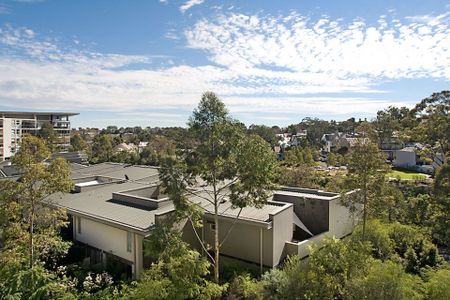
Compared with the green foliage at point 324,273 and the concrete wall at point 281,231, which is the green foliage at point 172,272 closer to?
the green foliage at point 324,273

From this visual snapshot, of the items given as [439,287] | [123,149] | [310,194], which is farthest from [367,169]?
[123,149]

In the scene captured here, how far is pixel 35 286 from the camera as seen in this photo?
13.0 m

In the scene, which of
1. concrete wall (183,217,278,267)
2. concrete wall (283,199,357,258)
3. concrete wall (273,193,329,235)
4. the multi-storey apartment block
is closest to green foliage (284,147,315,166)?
concrete wall (283,199,357,258)

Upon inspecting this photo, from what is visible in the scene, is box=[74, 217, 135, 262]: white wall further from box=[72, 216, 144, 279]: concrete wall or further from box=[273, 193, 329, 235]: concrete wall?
box=[273, 193, 329, 235]: concrete wall

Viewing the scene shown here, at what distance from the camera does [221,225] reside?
16.2m

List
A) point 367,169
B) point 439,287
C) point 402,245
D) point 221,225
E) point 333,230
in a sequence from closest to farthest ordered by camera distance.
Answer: point 439,287 → point 221,225 → point 367,169 → point 333,230 → point 402,245

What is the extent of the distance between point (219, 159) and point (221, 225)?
4554 mm

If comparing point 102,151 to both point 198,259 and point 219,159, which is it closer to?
point 198,259

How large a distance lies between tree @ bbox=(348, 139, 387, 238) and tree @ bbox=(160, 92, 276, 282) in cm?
596

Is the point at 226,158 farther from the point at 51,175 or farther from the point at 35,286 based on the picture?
the point at 35,286

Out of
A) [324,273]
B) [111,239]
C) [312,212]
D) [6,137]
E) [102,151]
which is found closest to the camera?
[324,273]

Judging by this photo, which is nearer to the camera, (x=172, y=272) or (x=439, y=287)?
(x=439, y=287)

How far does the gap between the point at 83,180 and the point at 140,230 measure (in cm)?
1298

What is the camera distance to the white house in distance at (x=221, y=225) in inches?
595
